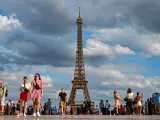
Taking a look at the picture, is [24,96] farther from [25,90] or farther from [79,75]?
[79,75]

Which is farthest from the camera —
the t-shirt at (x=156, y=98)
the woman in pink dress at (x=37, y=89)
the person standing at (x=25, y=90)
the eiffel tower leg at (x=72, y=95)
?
the eiffel tower leg at (x=72, y=95)

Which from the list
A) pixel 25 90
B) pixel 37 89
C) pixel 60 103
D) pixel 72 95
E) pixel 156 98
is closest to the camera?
pixel 37 89

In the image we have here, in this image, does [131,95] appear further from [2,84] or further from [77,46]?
[77,46]

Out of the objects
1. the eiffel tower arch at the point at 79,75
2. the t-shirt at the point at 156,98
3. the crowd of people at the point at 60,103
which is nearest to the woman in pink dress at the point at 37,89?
the crowd of people at the point at 60,103

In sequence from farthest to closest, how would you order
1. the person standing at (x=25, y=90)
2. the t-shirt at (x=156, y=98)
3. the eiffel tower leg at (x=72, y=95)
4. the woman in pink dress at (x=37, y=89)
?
the eiffel tower leg at (x=72, y=95) < the t-shirt at (x=156, y=98) < the person standing at (x=25, y=90) < the woman in pink dress at (x=37, y=89)

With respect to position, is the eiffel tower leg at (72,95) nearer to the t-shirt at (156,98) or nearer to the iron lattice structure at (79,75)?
the iron lattice structure at (79,75)

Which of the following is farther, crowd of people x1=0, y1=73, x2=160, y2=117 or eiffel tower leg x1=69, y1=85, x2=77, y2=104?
eiffel tower leg x1=69, y1=85, x2=77, y2=104

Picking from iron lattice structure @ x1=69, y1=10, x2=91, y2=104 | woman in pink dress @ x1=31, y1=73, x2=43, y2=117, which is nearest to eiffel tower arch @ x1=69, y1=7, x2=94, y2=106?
iron lattice structure @ x1=69, y1=10, x2=91, y2=104

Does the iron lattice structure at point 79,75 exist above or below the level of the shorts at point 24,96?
above

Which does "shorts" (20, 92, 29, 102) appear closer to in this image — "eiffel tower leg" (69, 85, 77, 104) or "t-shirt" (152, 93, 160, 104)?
"t-shirt" (152, 93, 160, 104)

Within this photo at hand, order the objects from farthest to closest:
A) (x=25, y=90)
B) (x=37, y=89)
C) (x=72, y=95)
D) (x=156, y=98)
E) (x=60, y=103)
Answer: (x=72, y=95), (x=156, y=98), (x=60, y=103), (x=25, y=90), (x=37, y=89)

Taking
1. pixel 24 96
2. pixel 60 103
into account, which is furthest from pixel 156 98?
pixel 24 96

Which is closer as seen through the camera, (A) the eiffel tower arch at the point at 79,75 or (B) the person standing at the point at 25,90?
(B) the person standing at the point at 25,90

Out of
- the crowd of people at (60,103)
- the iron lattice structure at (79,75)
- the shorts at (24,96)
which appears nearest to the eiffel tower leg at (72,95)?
the iron lattice structure at (79,75)
